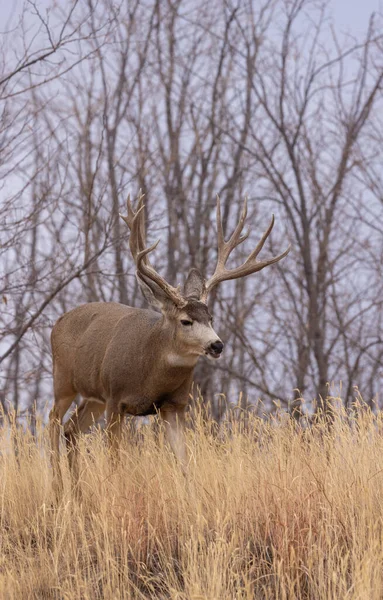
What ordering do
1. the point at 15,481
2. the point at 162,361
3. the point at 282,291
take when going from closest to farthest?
the point at 15,481
the point at 162,361
the point at 282,291

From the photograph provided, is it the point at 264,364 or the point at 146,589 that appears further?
the point at 264,364

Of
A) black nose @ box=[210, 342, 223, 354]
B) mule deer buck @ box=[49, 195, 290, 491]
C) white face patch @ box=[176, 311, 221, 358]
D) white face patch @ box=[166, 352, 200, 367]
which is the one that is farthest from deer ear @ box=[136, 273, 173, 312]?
black nose @ box=[210, 342, 223, 354]

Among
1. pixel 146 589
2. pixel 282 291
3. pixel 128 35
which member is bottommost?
pixel 146 589

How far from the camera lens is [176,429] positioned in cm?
771

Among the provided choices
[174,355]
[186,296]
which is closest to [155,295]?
[186,296]

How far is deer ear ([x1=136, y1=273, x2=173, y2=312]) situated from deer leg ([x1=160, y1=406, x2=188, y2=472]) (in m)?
0.81

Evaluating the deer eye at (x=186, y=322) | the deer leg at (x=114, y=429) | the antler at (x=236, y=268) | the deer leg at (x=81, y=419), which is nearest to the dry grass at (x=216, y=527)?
the deer leg at (x=114, y=429)

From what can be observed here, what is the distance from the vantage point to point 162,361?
25.2ft

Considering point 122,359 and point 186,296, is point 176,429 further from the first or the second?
point 186,296

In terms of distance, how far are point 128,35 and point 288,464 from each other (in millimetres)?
12236

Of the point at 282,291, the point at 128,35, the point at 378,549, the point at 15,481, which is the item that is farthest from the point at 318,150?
the point at 378,549

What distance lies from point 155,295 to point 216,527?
2692 millimetres

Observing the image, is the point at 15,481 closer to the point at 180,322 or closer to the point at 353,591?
the point at 180,322

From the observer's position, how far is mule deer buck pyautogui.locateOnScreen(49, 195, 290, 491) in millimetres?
7570
